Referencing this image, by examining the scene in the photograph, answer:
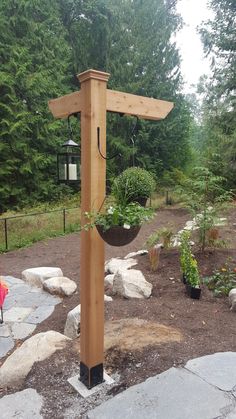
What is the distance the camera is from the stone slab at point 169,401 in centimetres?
171

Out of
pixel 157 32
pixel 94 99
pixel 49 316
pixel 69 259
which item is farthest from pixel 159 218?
pixel 157 32

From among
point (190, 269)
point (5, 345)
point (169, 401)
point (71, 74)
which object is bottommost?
point (5, 345)

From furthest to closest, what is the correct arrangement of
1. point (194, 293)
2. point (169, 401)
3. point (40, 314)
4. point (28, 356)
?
1. point (40, 314)
2. point (194, 293)
3. point (28, 356)
4. point (169, 401)

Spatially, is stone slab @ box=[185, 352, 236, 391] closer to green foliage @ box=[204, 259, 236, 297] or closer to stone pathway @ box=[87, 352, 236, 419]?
stone pathway @ box=[87, 352, 236, 419]

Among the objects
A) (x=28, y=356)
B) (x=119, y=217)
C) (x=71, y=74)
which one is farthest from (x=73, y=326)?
(x=71, y=74)

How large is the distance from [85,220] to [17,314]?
196 cm

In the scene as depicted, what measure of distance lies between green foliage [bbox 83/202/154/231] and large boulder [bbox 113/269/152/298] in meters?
1.69

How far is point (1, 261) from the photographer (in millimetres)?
5418

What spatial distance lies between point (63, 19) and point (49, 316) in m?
13.8

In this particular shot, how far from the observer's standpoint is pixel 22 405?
1.90 metres

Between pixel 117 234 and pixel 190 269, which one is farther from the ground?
pixel 117 234

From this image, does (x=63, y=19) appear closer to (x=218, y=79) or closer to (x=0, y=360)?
(x=218, y=79)

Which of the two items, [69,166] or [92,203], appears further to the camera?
[69,166]

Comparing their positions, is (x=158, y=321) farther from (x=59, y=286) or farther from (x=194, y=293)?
(x=59, y=286)
